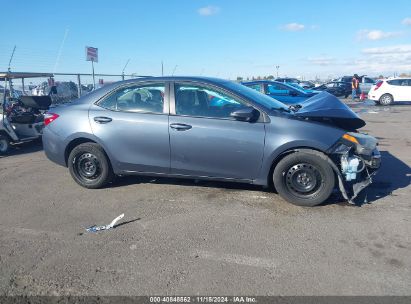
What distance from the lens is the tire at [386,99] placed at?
1977 centimetres

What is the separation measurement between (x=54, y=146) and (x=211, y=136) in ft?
8.36

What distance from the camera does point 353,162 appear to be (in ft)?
13.5

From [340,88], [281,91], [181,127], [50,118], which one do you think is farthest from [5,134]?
[340,88]

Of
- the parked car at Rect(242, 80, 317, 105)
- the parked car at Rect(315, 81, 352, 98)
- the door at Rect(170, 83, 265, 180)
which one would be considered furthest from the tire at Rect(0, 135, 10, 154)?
the parked car at Rect(315, 81, 352, 98)

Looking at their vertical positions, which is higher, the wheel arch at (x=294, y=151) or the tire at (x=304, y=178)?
the wheel arch at (x=294, y=151)

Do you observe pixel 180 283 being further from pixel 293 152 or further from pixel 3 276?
pixel 293 152

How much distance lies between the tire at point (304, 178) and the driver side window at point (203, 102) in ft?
3.25

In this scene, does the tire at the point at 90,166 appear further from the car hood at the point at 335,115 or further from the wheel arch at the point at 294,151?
the car hood at the point at 335,115

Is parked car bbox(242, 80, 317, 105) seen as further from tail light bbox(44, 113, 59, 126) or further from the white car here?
the white car

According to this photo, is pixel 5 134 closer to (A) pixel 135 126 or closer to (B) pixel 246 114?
(A) pixel 135 126

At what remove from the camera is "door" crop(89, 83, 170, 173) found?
15.3ft

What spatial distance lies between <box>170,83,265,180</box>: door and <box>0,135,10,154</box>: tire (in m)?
5.24

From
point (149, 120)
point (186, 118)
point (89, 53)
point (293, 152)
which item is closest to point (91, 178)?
point (149, 120)

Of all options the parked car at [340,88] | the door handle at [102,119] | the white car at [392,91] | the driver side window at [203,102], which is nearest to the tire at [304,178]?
the driver side window at [203,102]
